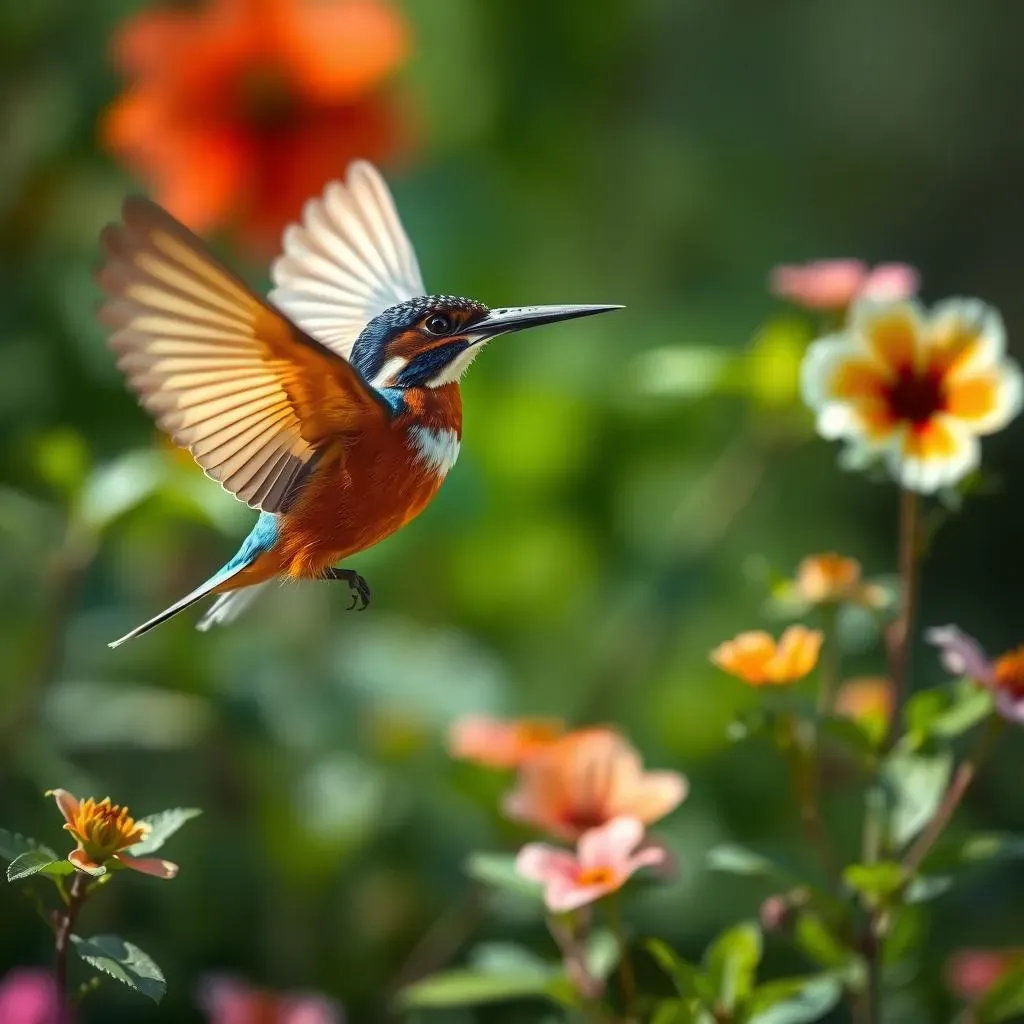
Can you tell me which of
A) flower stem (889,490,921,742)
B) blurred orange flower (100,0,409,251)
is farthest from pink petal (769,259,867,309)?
blurred orange flower (100,0,409,251)

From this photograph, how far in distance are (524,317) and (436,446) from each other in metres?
0.03

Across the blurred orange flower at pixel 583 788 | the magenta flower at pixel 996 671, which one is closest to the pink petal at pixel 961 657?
the magenta flower at pixel 996 671

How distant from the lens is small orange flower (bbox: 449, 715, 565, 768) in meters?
0.65

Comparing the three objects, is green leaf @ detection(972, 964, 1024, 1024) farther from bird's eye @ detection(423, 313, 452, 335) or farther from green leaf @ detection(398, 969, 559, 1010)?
bird's eye @ detection(423, 313, 452, 335)

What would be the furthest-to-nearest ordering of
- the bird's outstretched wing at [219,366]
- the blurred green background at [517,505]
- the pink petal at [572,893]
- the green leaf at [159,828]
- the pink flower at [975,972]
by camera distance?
the blurred green background at [517,505]
the pink flower at [975,972]
the pink petal at [572,893]
the green leaf at [159,828]
the bird's outstretched wing at [219,366]

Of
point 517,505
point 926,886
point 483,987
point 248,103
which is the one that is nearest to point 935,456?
point 926,886

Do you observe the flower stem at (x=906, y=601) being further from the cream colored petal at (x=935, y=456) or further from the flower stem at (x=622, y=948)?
the flower stem at (x=622, y=948)

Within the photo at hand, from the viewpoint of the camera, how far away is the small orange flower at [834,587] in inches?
23.5

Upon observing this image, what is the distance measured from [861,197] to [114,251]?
198cm

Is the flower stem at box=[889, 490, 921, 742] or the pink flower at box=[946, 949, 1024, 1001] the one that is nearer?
the flower stem at box=[889, 490, 921, 742]

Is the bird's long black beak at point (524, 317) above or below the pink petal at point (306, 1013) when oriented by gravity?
above

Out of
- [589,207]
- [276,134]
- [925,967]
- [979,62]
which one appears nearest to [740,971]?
[925,967]

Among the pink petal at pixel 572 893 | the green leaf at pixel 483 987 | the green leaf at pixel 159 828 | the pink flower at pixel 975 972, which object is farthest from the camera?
the pink flower at pixel 975 972

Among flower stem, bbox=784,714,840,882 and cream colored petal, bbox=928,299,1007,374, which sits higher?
cream colored petal, bbox=928,299,1007,374
